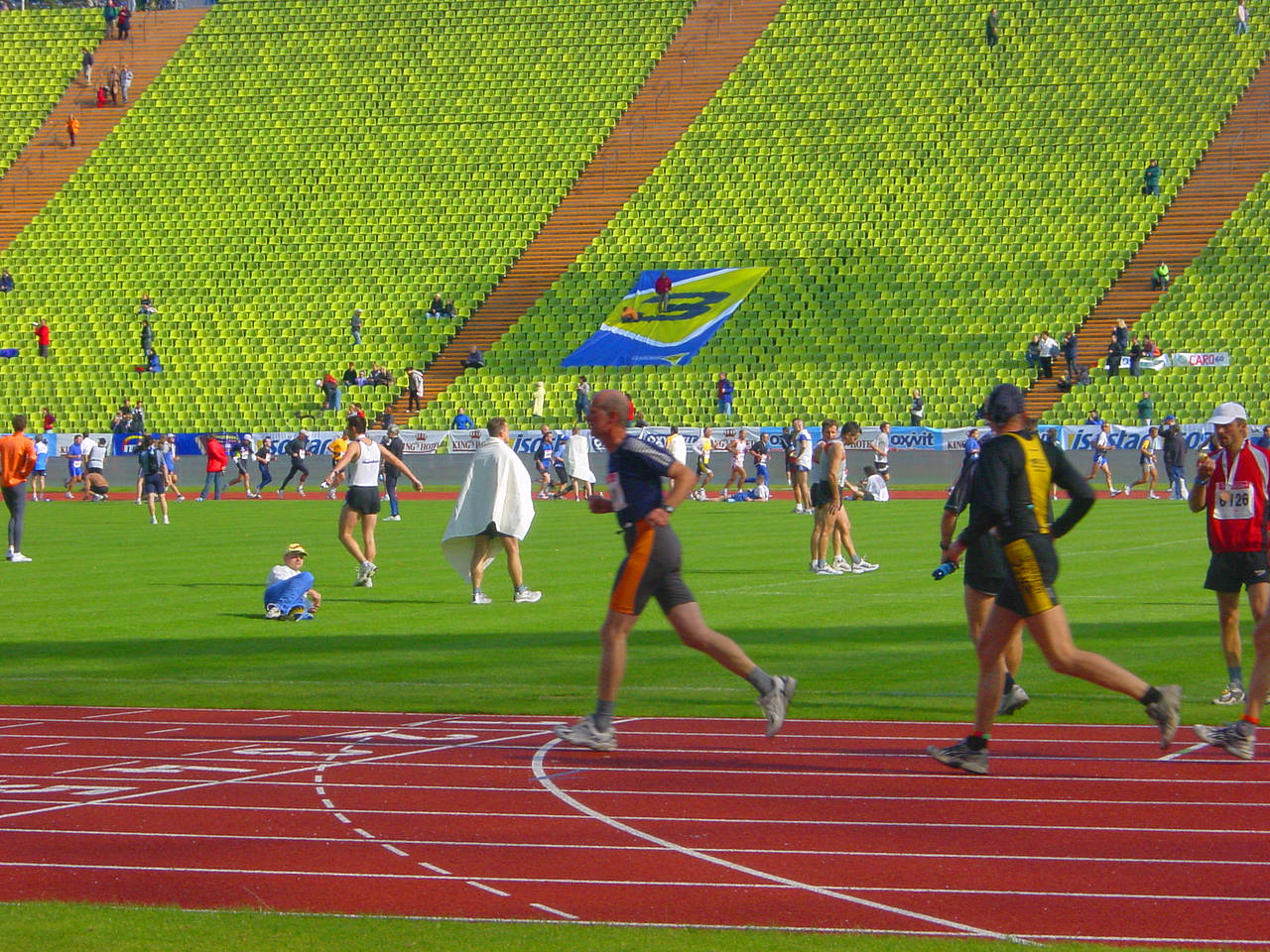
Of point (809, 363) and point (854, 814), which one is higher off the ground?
point (809, 363)

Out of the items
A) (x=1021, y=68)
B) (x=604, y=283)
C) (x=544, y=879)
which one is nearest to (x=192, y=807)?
(x=544, y=879)

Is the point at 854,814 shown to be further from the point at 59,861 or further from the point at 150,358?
the point at 150,358

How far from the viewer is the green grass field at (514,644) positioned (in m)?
5.85

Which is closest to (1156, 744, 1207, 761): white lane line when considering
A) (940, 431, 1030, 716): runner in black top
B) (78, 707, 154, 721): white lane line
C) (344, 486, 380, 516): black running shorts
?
(940, 431, 1030, 716): runner in black top

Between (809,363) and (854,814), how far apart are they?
3986 cm

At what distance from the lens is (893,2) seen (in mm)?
58406

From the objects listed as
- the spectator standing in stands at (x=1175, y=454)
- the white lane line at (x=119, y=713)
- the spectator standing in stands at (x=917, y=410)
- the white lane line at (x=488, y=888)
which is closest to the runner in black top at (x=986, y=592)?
the white lane line at (x=488, y=888)

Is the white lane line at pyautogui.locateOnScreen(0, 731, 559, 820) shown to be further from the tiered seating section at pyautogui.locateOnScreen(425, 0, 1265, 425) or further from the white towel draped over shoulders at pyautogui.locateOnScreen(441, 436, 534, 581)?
the tiered seating section at pyautogui.locateOnScreen(425, 0, 1265, 425)

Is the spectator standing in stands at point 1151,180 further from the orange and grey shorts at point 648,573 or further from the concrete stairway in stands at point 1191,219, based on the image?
the orange and grey shorts at point 648,573

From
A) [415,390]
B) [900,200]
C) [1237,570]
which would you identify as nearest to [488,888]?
[1237,570]

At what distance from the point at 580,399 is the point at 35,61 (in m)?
30.5

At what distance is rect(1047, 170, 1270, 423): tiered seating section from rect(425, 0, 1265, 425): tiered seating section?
6.82ft

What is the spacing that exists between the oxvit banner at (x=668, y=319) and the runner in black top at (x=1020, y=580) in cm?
3971

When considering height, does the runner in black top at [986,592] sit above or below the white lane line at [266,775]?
above
